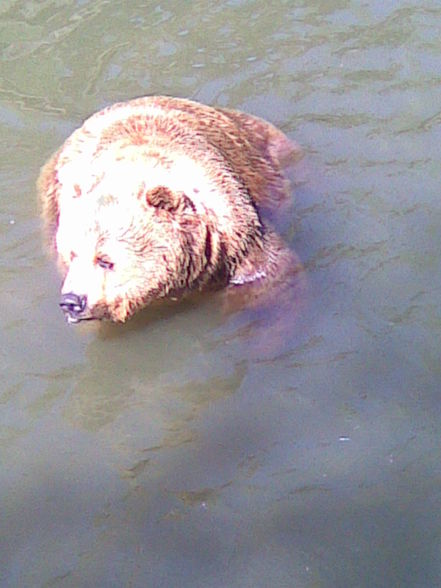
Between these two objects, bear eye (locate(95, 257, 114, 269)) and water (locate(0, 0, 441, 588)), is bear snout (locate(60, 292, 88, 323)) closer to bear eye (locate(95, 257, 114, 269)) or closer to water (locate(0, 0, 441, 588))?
bear eye (locate(95, 257, 114, 269))

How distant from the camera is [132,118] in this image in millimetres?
6535

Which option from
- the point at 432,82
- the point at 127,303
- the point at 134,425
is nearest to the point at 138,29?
the point at 432,82

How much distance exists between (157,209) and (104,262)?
0.42 metres

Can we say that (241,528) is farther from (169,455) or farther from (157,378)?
(157,378)

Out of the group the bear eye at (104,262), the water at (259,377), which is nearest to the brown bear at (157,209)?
the bear eye at (104,262)

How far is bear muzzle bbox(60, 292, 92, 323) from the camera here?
5539mm

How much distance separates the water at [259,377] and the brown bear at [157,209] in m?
0.34

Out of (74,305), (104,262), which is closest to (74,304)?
(74,305)

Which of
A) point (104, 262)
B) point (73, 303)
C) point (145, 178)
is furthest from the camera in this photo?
point (145, 178)

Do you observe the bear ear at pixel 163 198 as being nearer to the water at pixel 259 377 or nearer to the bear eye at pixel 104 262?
the bear eye at pixel 104 262

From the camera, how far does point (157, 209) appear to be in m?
5.74

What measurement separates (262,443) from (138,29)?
500 cm

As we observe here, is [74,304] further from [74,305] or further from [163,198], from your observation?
[163,198]

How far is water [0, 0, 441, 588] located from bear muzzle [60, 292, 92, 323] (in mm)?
542
